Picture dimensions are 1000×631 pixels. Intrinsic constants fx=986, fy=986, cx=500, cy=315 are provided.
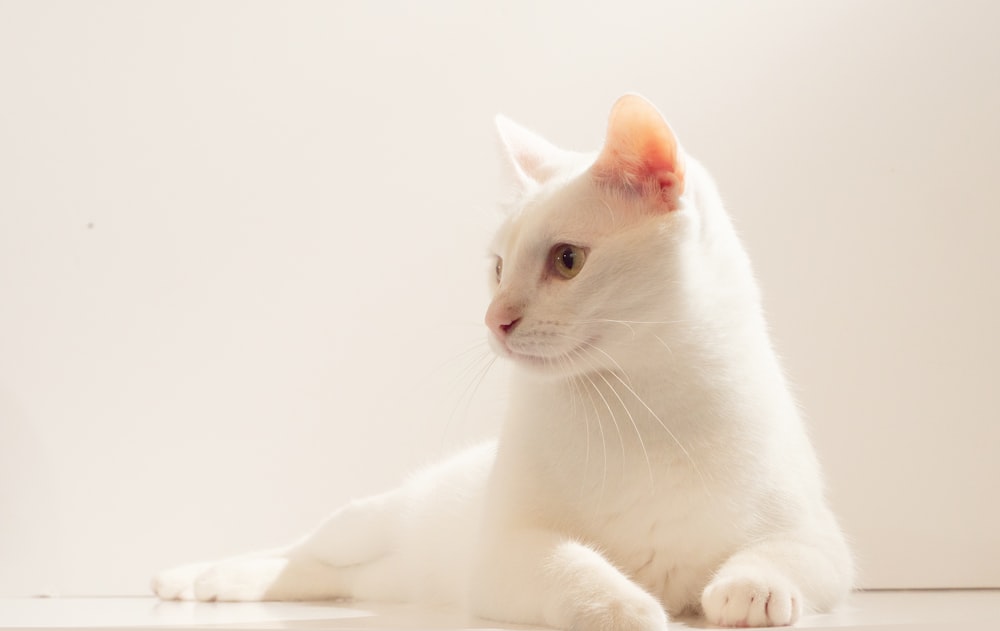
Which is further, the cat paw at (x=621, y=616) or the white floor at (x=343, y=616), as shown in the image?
the white floor at (x=343, y=616)

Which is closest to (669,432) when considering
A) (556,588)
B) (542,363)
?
(542,363)

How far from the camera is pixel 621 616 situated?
3.95 ft

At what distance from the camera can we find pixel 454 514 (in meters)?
1.96

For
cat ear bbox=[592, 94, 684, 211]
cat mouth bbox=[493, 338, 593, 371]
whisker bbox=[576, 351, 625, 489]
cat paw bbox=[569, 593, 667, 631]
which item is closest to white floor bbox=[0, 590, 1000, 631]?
cat paw bbox=[569, 593, 667, 631]

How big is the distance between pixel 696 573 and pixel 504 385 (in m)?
1.23

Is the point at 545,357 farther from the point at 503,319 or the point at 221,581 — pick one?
the point at 221,581

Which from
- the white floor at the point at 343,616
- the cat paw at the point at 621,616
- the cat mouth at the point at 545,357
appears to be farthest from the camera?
the cat mouth at the point at 545,357

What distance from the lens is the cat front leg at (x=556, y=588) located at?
122cm

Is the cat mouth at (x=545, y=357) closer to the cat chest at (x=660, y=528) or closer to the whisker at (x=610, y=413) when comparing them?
the whisker at (x=610, y=413)

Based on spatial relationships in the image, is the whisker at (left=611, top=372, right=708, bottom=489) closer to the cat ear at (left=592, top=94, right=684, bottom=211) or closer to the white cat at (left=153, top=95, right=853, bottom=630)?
the white cat at (left=153, top=95, right=853, bottom=630)

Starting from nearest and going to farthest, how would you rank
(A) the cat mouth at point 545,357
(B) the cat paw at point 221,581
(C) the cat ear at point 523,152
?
(A) the cat mouth at point 545,357, (C) the cat ear at point 523,152, (B) the cat paw at point 221,581

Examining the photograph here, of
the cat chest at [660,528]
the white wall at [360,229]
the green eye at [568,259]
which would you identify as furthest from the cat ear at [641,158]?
the white wall at [360,229]

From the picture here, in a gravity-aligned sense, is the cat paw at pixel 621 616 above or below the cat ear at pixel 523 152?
below

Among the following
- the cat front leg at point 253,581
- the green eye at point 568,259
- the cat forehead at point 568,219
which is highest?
the cat forehead at point 568,219
